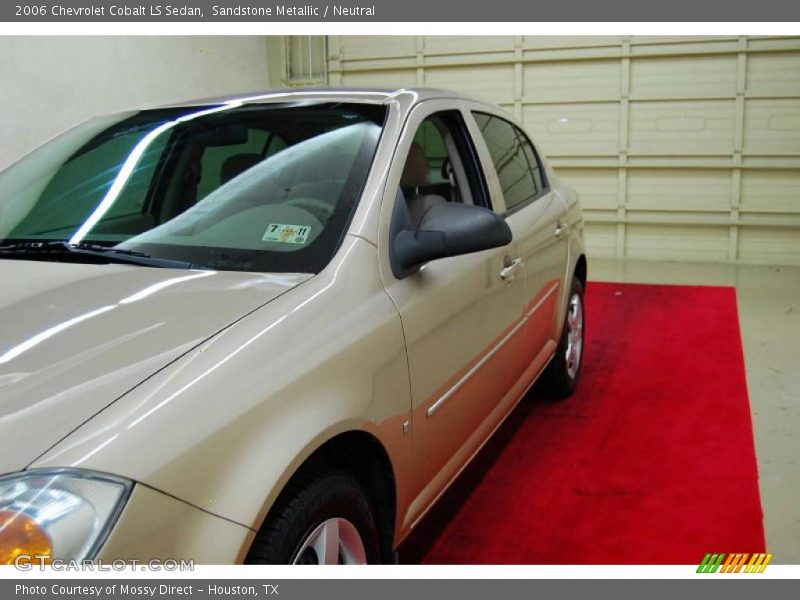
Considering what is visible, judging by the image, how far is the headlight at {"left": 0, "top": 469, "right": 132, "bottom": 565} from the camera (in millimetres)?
1021

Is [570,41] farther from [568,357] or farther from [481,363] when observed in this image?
[481,363]

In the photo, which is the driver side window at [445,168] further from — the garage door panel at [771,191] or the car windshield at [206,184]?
the garage door panel at [771,191]

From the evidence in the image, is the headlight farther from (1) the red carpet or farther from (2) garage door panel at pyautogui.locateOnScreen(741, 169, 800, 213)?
(2) garage door panel at pyautogui.locateOnScreen(741, 169, 800, 213)

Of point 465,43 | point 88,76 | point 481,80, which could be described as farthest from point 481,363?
point 465,43

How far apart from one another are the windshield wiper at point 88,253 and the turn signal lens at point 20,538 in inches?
31.6

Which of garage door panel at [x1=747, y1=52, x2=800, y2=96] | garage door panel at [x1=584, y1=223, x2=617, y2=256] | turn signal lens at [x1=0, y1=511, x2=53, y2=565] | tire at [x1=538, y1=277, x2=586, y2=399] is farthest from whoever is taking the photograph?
garage door panel at [x1=584, y1=223, x2=617, y2=256]

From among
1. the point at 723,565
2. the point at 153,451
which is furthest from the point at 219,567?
the point at 723,565

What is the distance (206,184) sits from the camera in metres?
2.14

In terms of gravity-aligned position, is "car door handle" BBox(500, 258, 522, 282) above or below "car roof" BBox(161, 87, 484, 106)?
below

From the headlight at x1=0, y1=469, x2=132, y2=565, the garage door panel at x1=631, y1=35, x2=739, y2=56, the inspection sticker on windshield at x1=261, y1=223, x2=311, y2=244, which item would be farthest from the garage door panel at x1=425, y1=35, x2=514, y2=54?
the headlight at x1=0, y1=469, x2=132, y2=565

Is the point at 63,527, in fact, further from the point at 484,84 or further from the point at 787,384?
the point at 484,84

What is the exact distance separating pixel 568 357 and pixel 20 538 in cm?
298

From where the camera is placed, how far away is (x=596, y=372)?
13.8 ft

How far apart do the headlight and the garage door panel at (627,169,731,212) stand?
25.8 feet
